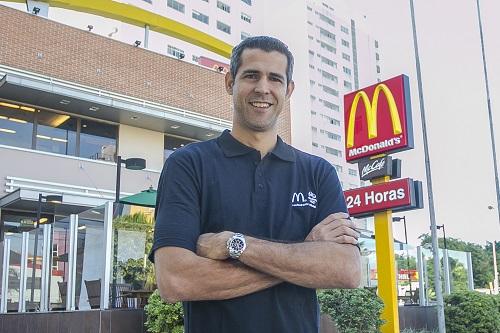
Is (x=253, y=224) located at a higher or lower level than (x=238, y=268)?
higher

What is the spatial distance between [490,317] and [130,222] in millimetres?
10757

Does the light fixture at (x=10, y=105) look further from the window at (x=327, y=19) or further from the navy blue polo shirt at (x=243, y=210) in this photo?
the window at (x=327, y=19)

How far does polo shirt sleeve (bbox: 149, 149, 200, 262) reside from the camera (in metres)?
2.20

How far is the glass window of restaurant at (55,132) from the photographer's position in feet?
59.1

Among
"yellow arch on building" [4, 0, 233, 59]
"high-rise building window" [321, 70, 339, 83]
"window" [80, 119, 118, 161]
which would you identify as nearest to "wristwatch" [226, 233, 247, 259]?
"window" [80, 119, 118, 161]

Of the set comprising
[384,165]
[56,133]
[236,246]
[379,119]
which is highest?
[56,133]

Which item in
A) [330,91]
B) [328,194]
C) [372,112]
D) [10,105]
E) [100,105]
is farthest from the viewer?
[330,91]

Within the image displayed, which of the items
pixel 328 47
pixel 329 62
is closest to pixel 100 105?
pixel 329 62

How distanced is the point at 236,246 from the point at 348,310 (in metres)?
9.54

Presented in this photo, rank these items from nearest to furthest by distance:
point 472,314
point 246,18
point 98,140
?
point 472,314
point 98,140
point 246,18

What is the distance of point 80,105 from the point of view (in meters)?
18.4

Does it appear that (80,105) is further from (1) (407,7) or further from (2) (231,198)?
(2) (231,198)

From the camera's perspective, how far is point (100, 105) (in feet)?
60.5

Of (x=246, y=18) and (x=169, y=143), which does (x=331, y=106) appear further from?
(x=169, y=143)
